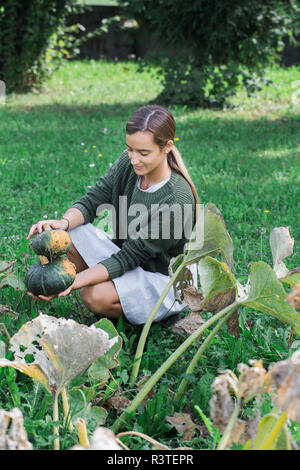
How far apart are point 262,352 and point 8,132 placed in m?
4.79

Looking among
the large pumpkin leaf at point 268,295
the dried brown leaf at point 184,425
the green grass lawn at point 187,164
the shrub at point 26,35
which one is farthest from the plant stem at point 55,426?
the shrub at point 26,35

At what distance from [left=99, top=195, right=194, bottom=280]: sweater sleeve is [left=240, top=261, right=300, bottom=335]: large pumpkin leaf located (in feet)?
2.22

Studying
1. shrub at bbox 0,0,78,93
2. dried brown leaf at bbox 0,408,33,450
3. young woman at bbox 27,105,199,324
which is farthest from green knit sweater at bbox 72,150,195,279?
shrub at bbox 0,0,78,93

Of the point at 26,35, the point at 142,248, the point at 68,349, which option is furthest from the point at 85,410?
the point at 26,35

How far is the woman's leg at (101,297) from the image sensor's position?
8.55 ft

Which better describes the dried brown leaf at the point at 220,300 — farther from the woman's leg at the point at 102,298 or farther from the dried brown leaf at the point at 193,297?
the woman's leg at the point at 102,298

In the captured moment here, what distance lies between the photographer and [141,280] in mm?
2676

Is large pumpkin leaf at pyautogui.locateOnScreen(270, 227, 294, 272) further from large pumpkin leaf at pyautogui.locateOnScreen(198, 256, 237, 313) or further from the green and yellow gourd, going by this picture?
the green and yellow gourd

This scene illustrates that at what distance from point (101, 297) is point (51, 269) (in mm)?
309

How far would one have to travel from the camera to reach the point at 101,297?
261cm

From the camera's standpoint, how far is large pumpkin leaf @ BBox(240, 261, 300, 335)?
1965mm

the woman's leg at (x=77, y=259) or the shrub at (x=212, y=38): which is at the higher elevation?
the shrub at (x=212, y=38)

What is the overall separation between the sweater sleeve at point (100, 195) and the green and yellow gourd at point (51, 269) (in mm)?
590
